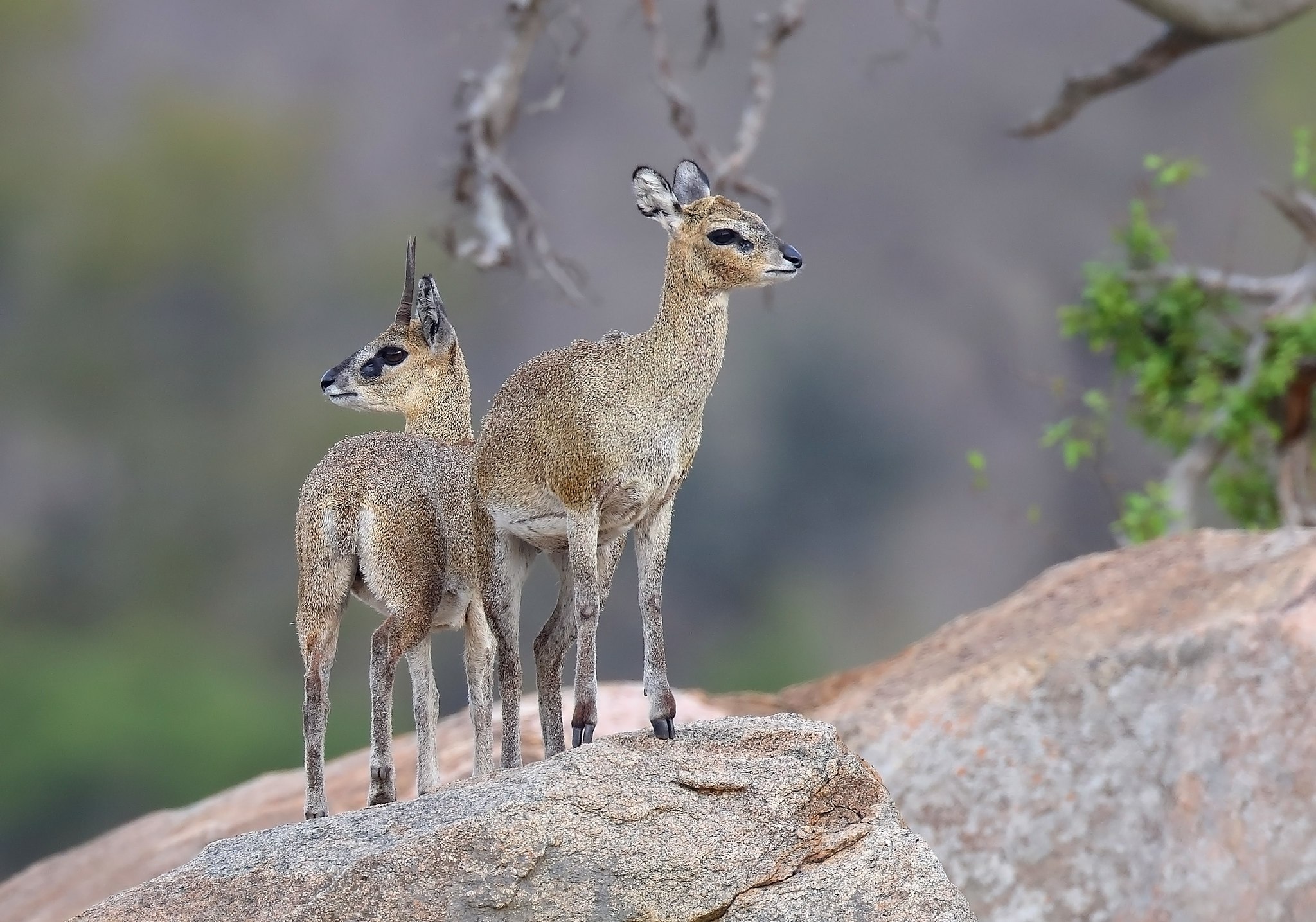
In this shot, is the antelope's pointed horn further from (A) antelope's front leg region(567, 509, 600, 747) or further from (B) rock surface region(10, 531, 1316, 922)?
(B) rock surface region(10, 531, 1316, 922)

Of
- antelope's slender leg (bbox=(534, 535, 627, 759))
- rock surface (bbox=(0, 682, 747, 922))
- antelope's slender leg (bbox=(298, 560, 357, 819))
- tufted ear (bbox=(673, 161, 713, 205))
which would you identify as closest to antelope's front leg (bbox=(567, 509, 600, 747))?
antelope's slender leg (bbox=(534, 535, 627, 759))

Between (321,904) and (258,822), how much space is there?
3.36m

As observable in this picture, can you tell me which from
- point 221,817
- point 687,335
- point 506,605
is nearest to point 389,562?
point 506,605

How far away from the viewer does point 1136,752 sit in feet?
20.7

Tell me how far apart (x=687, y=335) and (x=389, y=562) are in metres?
1.19

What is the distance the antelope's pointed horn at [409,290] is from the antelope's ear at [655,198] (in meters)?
0.77

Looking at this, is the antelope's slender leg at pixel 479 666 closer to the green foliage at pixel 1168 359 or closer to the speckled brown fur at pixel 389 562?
the speckled brown fur at pixel 389 562

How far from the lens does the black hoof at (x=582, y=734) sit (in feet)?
14.5

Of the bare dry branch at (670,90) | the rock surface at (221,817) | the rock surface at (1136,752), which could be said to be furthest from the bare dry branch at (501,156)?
the rock surface at (1136,752)

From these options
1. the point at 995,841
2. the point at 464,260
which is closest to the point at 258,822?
the point at 995,841

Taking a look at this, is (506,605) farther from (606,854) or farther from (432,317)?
(432,317)

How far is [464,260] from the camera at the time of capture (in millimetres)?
10141

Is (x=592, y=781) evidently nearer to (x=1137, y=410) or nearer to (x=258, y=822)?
(x=258, y=822)

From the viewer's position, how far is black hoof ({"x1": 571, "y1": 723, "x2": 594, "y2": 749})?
442cm
